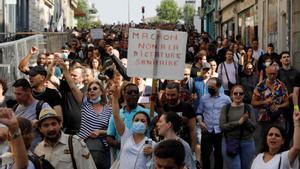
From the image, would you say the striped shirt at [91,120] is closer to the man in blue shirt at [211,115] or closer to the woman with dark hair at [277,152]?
the man in blue shirt at [211,115]

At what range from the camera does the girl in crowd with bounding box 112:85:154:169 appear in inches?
270

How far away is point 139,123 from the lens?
23.3 ft

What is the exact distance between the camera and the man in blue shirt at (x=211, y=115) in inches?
387

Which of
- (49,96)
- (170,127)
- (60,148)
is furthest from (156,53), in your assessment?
(60,148)

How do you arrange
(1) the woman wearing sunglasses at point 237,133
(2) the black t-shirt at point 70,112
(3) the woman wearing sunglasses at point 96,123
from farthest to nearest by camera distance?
(1) the woman wearing sunglasses at point 237,133 < (2) the black t-shirt at point 70,112 < (3) the woman wearing sunglasses at point 96,123

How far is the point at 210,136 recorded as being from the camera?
9891mm

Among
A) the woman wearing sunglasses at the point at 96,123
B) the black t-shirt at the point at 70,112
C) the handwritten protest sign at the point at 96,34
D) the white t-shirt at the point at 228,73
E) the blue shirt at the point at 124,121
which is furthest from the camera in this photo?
the handwritten protest sign at the point at 96,34

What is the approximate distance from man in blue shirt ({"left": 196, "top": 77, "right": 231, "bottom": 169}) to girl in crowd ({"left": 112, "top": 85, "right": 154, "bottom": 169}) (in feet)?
8.60

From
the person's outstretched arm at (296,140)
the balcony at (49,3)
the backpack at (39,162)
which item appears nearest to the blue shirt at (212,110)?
the person's outstretched arm at (296,140)

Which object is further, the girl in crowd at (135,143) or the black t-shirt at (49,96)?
the black t-shirt at (49,96)

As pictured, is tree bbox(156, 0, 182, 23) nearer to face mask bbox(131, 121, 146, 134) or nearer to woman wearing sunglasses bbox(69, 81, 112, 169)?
woman wearing sunglasses bbox(69, 81, 112, 169)

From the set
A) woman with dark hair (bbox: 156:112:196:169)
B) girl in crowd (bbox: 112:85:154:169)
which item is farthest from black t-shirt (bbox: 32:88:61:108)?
woman with dark hair (bbox: 156:112:196:169)

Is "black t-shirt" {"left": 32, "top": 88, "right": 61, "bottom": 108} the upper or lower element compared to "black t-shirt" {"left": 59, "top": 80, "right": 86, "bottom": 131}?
upper

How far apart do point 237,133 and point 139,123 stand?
7.91 feet
